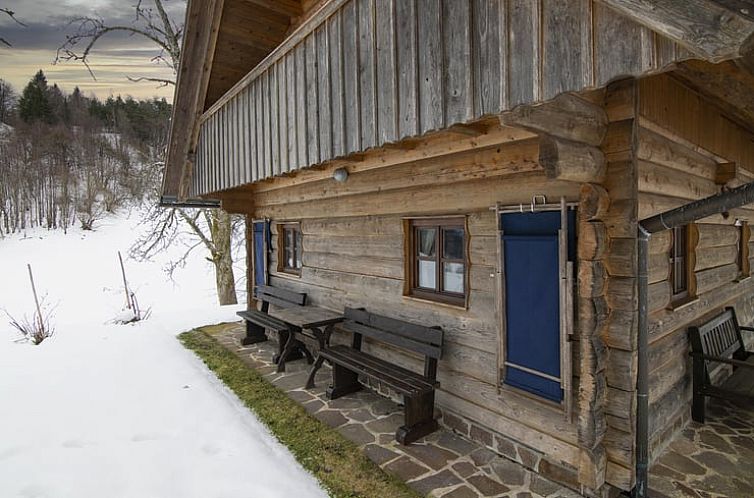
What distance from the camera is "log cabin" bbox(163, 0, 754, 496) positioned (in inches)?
82.2

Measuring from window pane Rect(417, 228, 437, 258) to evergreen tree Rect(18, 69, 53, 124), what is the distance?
35076 millimetres

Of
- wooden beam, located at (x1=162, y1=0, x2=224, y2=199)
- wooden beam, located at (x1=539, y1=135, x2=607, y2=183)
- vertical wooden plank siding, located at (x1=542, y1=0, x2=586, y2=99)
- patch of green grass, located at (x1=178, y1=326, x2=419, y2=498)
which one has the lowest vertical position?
patch of green grass, located at (x1=178, y1=326, x2=419, y2=498)

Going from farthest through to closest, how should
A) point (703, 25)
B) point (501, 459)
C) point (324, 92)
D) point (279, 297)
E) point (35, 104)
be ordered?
point (35, 104) → point (279, 297) → point (324, 92) → point (501, 459) → point (703, 25)

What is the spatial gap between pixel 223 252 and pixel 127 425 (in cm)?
770

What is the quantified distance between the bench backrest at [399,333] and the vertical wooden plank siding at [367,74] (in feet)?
6.41

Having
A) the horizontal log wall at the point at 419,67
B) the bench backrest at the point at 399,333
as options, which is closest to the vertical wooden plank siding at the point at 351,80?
the horizontal log wall at the point at 419,67

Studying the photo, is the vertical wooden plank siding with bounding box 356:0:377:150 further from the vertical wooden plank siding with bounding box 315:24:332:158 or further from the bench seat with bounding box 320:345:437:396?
the bench seat with bounding box 320:345:437:396

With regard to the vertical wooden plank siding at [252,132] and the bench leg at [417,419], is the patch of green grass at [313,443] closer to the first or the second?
the bench leg at [417,419]

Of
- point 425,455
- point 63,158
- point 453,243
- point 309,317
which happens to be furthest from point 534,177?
point 63,158

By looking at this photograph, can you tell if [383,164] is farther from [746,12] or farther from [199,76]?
[199,76]

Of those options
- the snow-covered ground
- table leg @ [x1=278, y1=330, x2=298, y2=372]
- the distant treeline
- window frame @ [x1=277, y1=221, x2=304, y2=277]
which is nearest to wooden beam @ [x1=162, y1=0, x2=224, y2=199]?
window frame @ [x1=277, y1=221, x2=304, y2=277]

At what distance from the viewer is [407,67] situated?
9.52 feet

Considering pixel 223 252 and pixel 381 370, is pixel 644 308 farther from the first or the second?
pixel 223 252

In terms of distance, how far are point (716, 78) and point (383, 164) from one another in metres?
2.90
